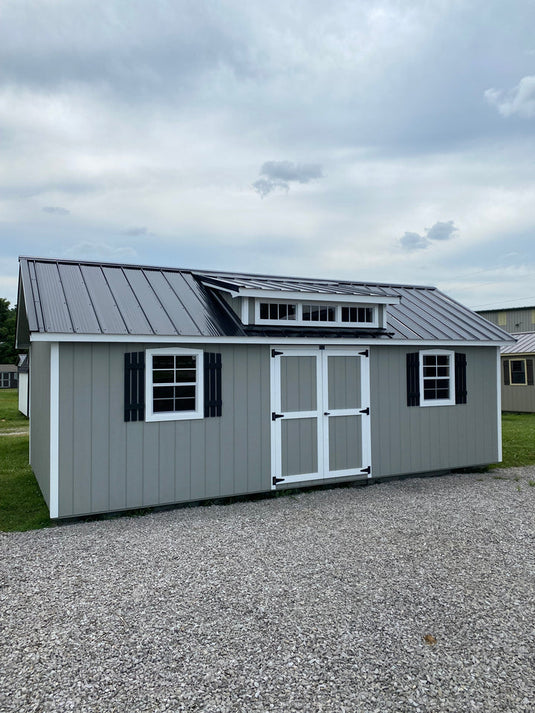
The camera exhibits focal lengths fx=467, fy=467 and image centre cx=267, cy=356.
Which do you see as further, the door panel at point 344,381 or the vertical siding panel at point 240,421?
the door panel at point 344,381

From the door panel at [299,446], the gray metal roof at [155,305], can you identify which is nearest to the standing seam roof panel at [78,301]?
the gray metal roof at [155,305]

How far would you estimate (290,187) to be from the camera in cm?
1296

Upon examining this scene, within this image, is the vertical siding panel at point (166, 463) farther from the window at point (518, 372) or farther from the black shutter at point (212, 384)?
the window at point (518, 372)

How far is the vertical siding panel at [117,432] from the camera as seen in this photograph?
244 inches

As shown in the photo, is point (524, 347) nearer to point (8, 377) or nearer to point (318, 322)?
point (318, 322)

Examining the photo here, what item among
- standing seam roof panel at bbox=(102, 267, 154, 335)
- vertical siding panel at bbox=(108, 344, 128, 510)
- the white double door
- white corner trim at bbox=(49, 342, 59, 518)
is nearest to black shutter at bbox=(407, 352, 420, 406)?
the white double door

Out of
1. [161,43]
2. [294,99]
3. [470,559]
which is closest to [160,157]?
[161,43]

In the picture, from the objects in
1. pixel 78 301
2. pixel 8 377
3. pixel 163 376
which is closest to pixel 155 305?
pixel 78 301

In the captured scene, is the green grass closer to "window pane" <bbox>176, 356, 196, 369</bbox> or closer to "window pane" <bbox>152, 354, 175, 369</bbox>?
"window pane" <bbox>176, 356, 196, 369</bbox>

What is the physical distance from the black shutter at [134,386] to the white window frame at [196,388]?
0.08 metres

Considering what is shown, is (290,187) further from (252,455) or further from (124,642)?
(124,642)

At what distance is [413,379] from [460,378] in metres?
1.10

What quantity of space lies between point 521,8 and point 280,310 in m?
7.67

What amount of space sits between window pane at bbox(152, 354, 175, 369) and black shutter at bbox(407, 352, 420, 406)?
165 inches
